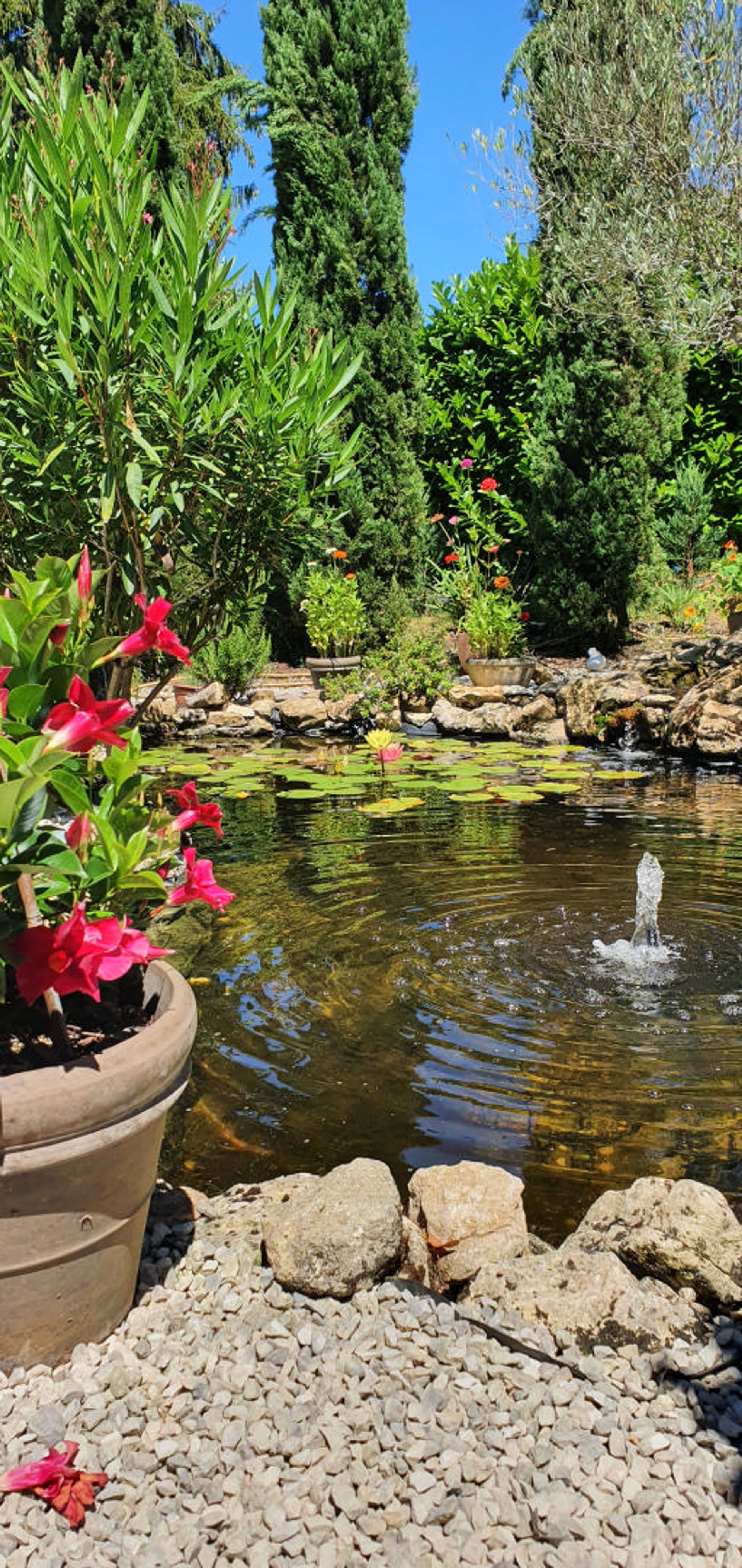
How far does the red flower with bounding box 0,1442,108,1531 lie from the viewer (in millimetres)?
1410

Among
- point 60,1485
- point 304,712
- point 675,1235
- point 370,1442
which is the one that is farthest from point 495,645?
point 60,1485

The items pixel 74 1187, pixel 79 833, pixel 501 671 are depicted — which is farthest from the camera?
pixel 501 671

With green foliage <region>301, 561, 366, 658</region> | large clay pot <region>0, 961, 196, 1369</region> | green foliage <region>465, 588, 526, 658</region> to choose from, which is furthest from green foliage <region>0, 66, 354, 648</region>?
green foliage <region>301, 561, 366, 658</region>

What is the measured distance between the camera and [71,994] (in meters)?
2.06

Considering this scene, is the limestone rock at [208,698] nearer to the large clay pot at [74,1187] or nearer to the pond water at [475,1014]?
the pond water at [475,1014]

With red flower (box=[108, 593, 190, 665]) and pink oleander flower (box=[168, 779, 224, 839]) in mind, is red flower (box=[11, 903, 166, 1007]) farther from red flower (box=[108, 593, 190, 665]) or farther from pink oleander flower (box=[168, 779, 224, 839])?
red flower (box=[108, 593, 190, 665])

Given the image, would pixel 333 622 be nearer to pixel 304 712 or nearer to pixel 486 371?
pixel 304 712

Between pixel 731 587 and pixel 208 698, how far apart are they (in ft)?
17.3

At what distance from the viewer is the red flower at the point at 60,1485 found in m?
1.41

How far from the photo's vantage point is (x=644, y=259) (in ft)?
26.7

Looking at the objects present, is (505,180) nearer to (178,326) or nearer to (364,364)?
(364,364)

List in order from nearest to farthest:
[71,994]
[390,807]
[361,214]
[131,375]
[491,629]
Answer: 1. [71,994]
2. [131,375]
3. [390,807]
4. [491,629]
5. [361,214]

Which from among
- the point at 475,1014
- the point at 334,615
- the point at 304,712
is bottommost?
the point at 475,1014

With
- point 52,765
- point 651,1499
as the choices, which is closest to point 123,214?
point 52,765
